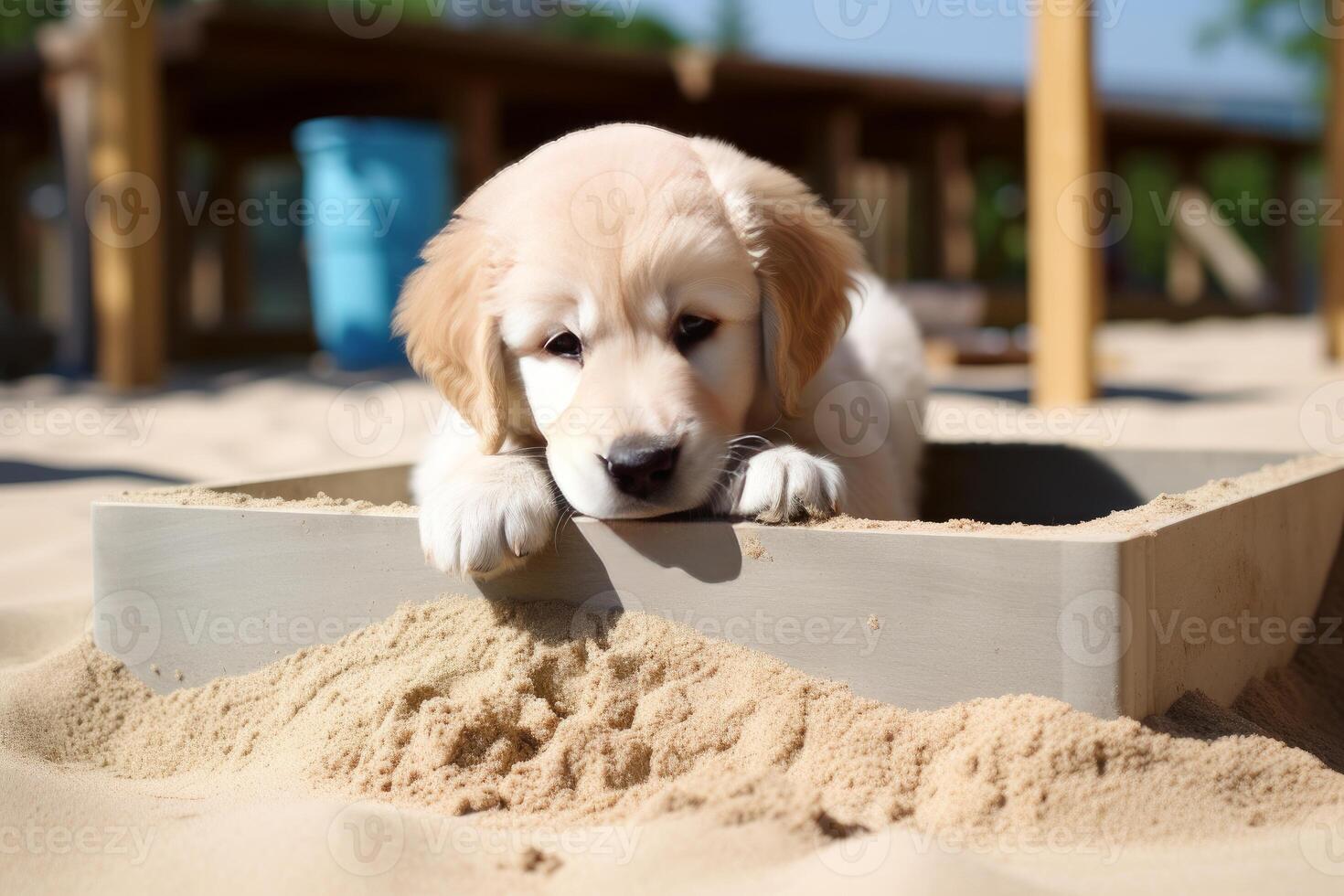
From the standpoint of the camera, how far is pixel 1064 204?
20.8 feet

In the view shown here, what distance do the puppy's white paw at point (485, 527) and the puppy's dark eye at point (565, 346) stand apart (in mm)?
326

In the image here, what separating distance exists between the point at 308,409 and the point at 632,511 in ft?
16.0

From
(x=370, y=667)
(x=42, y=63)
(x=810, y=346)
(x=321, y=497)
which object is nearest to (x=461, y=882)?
(x=370, y=667)

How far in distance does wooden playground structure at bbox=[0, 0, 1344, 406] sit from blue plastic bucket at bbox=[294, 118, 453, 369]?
2.00 ft

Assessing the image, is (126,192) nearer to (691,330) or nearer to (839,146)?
(691,330)

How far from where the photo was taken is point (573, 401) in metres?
2.28

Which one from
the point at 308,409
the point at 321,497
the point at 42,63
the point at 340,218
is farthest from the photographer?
the point at 42,63

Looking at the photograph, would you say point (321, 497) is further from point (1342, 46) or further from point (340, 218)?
point (1342, 46)

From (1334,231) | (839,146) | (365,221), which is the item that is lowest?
(1334,231)

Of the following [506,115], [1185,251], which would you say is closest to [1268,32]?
[1185,251]
